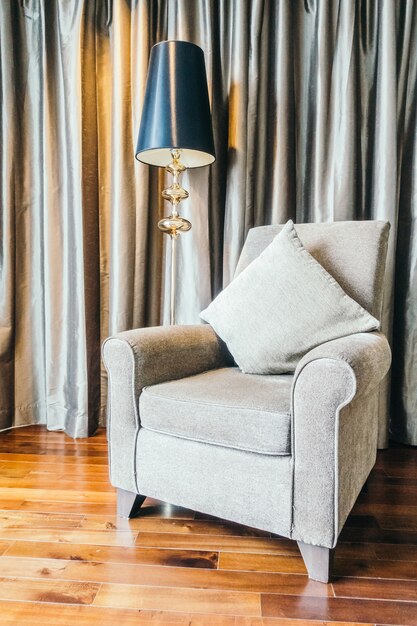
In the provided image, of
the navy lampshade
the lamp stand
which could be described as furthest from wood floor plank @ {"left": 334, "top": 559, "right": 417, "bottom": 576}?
the navy lampshade

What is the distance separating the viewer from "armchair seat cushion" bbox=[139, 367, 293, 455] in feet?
3.67

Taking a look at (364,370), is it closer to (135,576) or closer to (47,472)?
(135,576)

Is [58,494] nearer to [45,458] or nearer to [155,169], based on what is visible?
[45,458]

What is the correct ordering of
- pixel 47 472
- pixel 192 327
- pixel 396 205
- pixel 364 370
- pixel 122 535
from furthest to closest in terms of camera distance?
pixel 396 205 < pixel 47 472 < pixel 192 327 < pixel 122 535 < pixel 364 370

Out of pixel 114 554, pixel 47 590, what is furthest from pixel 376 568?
pixel 47 590

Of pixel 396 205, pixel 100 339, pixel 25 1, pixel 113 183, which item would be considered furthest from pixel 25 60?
pixel 396 205

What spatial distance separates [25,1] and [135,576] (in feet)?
8.51

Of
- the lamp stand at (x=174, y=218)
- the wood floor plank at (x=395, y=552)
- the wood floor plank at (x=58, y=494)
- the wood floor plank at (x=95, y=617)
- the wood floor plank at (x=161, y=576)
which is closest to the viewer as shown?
the wood floor plank at (x=95, y=617)

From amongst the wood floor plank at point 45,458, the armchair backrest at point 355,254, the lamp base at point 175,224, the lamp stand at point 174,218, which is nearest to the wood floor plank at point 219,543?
the wood floor plank at point 45,458

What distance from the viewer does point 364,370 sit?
1.05 metres

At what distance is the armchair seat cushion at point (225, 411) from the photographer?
1118 millimetres

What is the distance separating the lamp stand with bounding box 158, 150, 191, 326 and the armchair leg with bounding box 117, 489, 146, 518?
2.70 ft

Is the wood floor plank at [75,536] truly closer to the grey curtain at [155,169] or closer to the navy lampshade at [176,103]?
the grey curtain at [155,169]

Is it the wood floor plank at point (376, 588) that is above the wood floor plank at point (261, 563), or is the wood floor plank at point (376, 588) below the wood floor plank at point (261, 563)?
above
